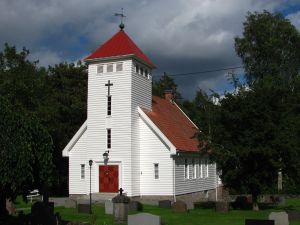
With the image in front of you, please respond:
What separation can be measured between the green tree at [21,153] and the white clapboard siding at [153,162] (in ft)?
53.9

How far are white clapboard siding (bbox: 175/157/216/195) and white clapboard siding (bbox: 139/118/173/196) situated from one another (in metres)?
0.82

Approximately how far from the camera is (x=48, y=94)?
1624 inches

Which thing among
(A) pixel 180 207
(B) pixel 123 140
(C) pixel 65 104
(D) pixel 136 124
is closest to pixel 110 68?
(D) pixel 136 124

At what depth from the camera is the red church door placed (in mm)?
35938

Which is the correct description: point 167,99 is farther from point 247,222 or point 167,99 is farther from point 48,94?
point 247,222

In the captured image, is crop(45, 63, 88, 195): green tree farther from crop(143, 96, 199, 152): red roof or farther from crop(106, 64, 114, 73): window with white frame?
crop(106, 64, 114, 73): window with white frame

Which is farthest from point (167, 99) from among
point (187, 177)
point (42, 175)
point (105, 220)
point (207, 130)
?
point (42, 175)

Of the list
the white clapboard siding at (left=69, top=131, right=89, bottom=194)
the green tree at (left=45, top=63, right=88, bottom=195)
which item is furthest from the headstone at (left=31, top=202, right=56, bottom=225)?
the green tree at (left=45, top=63, right=88, bottom=195)

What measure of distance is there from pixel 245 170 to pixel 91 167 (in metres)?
12.1

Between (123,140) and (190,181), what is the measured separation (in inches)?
279

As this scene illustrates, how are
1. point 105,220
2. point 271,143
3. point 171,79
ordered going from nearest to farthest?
point 105,220 → point 271,143 → point 171,79

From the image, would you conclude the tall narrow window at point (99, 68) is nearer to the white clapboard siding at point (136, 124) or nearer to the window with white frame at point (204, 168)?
the white clapboard siding at point (136, 124)

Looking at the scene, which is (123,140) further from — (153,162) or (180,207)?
(180,207)

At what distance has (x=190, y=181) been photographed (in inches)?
1565
